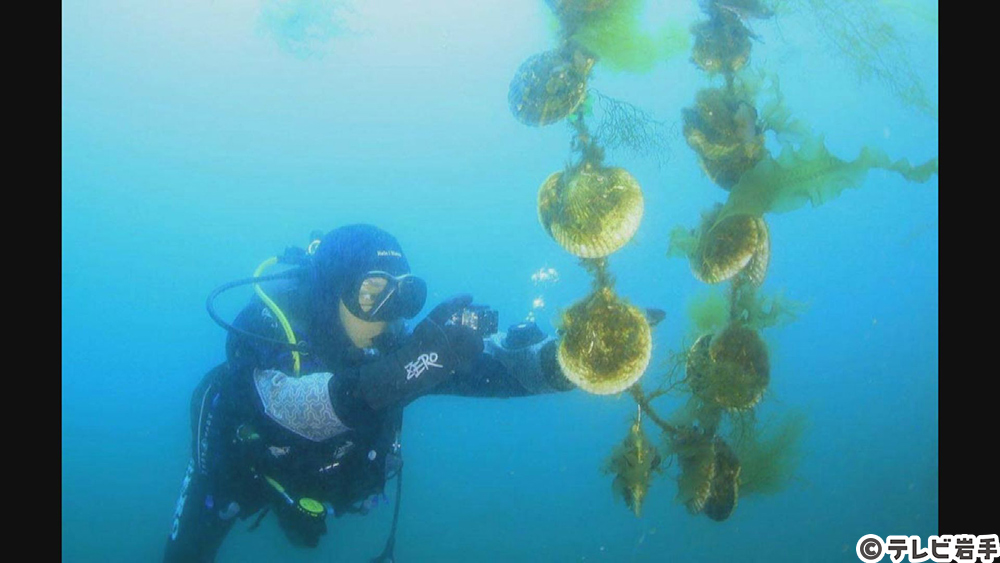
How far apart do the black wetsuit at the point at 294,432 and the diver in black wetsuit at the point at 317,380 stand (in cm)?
1

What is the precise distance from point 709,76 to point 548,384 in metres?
2.39

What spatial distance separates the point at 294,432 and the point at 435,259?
45046 mm

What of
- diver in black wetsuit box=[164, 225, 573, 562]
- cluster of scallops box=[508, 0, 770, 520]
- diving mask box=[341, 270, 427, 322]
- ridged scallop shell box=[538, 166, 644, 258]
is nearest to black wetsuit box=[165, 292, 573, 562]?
diver in black wetsuit box=[164, 225, 573, 562]

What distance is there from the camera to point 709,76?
11.0 feet

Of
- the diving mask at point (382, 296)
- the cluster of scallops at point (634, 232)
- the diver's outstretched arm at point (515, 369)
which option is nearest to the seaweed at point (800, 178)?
the cluster of scallops at point (634, 232)

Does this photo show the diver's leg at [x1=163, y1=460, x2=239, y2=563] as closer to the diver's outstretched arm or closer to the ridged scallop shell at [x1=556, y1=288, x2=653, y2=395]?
the diver's outstretched arm

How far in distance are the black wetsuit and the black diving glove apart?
0.68 m

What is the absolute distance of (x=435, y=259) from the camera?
4900 cm

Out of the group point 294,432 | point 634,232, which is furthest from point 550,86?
point 294,432

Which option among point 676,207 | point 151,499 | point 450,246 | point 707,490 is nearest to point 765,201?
point 707,490

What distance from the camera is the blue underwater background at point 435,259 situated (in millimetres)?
23016

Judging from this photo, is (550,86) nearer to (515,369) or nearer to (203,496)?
(515,369)

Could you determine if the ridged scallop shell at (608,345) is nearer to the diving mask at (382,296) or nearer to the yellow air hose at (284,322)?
the diving mask at (382,296)

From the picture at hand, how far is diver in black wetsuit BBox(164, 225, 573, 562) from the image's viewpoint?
432 centimetres
